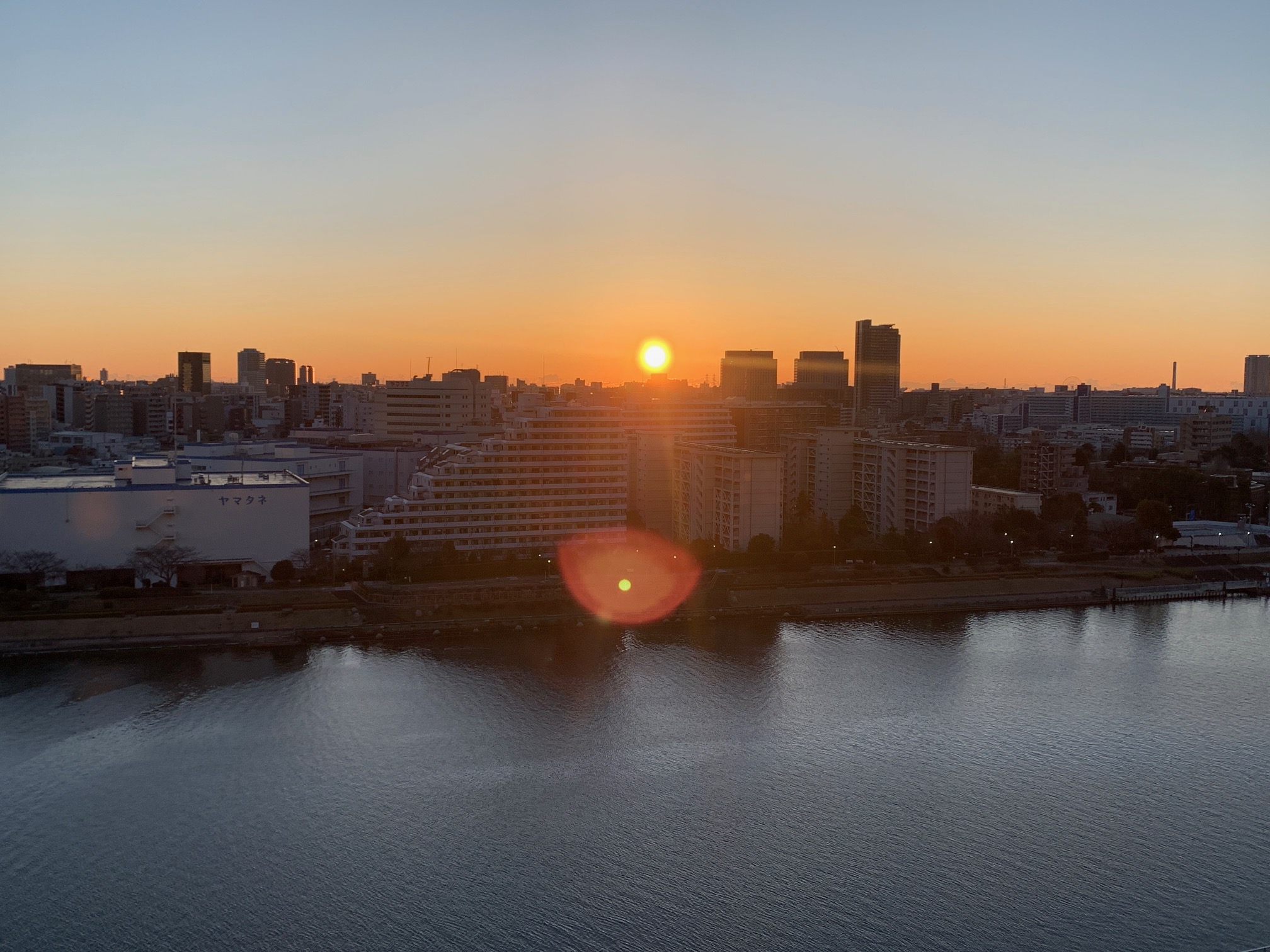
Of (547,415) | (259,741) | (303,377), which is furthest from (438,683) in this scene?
(303,377)

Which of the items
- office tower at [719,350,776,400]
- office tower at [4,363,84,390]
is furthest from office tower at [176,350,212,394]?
office tower at [719,350,776,400]

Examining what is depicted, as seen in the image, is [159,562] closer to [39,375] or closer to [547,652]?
[547,652]

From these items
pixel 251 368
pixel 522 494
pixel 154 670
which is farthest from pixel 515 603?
pixel 251 368

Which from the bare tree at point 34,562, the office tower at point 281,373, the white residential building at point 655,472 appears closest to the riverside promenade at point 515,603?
the bare tree at point 34,562

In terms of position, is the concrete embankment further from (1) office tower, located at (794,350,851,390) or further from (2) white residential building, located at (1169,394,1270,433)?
(1) office tower, located at (794,350,851,390)

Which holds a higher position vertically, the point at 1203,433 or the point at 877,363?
the point at 877,363

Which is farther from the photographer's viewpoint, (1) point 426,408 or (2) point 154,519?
(1) point 426,408

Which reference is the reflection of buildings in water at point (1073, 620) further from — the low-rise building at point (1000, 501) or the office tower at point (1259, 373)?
the office tower at point (1259, 373)
